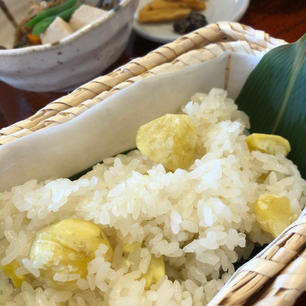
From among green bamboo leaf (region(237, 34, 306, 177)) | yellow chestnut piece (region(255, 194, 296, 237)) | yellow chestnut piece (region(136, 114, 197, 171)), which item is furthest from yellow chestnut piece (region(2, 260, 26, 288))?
green bamboo leaf (region(237, 34, 306, 177))

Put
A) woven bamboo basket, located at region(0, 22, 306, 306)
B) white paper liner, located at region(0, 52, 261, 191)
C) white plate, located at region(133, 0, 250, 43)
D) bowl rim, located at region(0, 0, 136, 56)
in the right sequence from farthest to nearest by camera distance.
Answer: white plate, located at region(133, 0, 250, 43) → bowl rim, located at region(0, 0, 136, 56) → white paper liner, located at region(0, 52, 261, 191) → woven bamboo basket, located at region(0, 22, 306, 306)

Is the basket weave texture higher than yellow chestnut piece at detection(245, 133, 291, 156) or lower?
higher

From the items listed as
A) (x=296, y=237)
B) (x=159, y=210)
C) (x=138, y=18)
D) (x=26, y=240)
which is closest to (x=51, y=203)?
(x=26, y=240)

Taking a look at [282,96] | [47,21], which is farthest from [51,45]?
[282,96]

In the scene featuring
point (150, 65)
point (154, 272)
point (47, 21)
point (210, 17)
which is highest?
point (47, 21)

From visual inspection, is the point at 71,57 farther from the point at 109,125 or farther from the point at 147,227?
the point at 147,227

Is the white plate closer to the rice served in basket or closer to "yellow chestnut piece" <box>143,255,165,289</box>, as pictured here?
the rice served in basket
